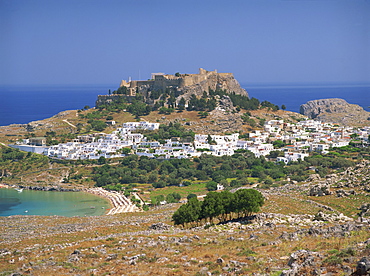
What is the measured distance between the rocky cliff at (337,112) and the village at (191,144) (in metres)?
21.3

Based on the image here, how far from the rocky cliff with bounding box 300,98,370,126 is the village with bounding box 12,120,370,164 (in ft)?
70.0

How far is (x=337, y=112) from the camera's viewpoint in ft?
296

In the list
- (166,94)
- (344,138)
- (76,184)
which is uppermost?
(166,94)

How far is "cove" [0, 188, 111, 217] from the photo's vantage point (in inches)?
1564

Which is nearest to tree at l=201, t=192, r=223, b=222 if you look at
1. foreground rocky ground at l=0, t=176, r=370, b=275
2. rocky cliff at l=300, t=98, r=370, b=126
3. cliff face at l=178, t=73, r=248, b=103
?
foreground rocky ground at l=0, t=176, r=370, b=275

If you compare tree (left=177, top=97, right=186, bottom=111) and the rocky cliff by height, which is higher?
tree (left=177, top=97, right=186, bottom=111)

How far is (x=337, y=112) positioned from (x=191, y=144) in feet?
140

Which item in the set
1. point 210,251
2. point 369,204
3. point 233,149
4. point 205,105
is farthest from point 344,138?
point 210,251

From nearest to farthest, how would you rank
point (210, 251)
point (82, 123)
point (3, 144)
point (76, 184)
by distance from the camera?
point (210, 251), point (76, 184), point (3, 144), point (82, 123)

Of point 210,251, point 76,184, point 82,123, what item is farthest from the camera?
point 82,123

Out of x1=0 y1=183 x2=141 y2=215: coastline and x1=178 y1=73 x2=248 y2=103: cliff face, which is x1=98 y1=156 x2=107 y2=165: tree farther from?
x1=178 y1=73 x2=248 y2=103: cliff face

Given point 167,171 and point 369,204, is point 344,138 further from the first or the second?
point 369,204

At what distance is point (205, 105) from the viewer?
6800 centimetres

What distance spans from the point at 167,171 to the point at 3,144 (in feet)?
76.2
